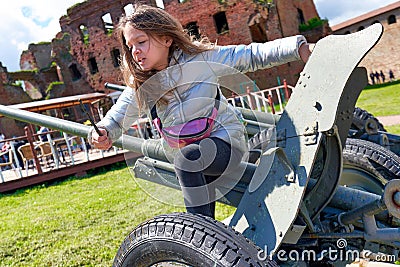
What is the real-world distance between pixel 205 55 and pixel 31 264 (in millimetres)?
2621

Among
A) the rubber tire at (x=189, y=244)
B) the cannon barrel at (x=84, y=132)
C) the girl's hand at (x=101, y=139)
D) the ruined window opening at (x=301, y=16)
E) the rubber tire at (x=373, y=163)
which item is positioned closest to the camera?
the rubber tire at (x=189, y=244)

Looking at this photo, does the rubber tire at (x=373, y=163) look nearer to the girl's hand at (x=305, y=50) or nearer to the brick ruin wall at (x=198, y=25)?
the girl's hand at (x=305, y=50)

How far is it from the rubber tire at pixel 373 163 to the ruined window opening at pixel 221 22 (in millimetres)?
22277

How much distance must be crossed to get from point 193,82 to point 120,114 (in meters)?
0.41

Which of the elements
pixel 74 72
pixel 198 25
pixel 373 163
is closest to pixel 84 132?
pixel 373 163

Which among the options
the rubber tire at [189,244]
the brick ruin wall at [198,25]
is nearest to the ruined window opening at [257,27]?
the brick ruin wall at [198,25]

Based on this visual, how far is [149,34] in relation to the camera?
1.66 metres

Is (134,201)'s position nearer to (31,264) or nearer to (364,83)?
(31,264)

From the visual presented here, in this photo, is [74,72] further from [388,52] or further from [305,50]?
[305,50]

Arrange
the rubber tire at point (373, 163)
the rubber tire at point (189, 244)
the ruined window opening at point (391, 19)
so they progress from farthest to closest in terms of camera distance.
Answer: the ruined window opening at point (391, 19) < the rubber tire at point (373, 163) < the rubber tire at point (189, 244)

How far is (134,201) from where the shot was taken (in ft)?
17.7

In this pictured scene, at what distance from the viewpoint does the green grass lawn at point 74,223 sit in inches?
139

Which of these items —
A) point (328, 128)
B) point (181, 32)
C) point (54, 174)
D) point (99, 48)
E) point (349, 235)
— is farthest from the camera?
point (99, 48)

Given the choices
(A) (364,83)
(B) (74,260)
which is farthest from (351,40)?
(B) (74,260)
